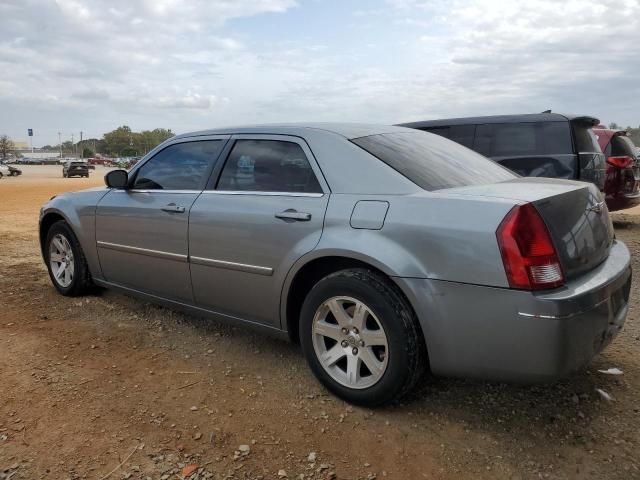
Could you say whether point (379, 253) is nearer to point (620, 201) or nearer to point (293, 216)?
point (293, 216)

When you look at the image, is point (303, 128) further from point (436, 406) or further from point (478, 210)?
point (436, 406)

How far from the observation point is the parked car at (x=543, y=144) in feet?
21.7

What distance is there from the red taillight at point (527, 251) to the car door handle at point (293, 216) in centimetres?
105

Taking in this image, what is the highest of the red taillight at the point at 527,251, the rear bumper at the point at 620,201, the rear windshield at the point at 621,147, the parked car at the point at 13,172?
the rear windshield at the point at 621,147

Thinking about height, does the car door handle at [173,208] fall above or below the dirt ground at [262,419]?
above

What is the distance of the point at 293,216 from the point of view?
302 cm

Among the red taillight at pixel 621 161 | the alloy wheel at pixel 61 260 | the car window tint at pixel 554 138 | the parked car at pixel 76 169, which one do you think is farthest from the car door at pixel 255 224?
the parked car at pixel 76 169

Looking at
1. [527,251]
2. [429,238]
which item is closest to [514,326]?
[527,251]

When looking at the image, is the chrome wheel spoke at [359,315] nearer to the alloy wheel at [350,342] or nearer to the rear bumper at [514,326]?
the alloy wheel at [350,342]

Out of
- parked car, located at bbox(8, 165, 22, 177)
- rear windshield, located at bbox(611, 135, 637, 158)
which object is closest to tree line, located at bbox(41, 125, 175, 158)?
parked car, located at bbox(8, 165, 22, 177)

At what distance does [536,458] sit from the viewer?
239cm

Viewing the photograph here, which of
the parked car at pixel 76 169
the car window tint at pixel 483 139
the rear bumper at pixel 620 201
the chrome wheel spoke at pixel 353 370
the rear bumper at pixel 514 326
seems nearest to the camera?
the rear bumper at pixel 514 326

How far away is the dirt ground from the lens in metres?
2.37

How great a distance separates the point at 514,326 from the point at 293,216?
1.31m
